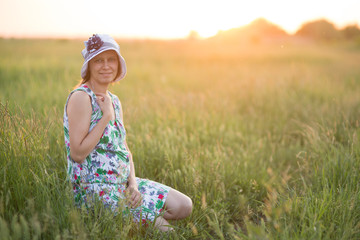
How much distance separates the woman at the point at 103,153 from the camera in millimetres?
1920

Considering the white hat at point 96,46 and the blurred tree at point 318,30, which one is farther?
the blurred tree at point 318,30

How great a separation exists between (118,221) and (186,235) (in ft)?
2.33

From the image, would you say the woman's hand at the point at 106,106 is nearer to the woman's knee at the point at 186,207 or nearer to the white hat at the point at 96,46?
the white hat at the point at 96,46

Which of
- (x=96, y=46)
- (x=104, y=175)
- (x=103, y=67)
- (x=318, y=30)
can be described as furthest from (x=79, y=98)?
(x=318, y=30)

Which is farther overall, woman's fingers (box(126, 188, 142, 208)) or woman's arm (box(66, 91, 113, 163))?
woman's fingers (box(126, 188, 142, 208))

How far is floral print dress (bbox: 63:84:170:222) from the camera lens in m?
2.00

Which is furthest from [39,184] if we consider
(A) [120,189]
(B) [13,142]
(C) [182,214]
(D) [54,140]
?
(C) [182,214]

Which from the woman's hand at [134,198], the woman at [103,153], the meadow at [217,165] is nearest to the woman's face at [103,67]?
the woman at [103,153]

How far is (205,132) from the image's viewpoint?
3.97 m

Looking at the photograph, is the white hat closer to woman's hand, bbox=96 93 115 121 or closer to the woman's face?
the woman's face

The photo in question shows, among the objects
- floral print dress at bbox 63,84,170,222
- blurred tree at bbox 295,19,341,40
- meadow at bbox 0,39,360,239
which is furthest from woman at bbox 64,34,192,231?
blurred tree at bbox 295,19,341,40

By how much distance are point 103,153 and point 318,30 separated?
70699mm

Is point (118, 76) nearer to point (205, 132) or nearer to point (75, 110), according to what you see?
point (75, 110)

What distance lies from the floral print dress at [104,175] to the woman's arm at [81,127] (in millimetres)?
82
